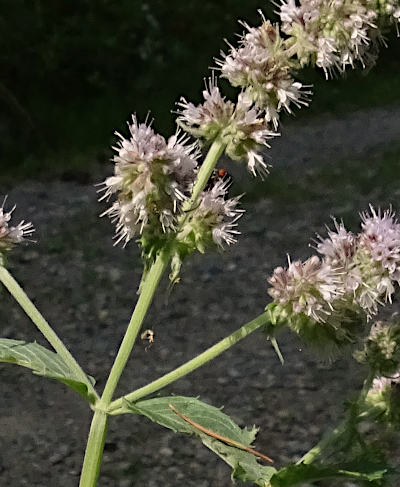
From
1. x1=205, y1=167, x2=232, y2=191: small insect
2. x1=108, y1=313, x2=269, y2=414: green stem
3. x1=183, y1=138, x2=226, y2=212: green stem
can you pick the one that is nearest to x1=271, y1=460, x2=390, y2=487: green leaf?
x1=108, y1=313, x2=269, y2=414: green stem

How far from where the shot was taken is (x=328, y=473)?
4.49 feet

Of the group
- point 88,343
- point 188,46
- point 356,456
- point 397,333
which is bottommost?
point 356,456

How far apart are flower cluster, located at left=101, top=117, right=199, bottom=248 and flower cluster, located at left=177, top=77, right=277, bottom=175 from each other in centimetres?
6

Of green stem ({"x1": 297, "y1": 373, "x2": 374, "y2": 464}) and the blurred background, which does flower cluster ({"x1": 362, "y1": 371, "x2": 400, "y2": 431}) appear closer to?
green stem ({"x1": 297, "y1": 373, "x2": 374, "y2": 464})

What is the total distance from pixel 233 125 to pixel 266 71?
0.10 m

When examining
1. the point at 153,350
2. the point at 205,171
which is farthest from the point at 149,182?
the point at 153,350

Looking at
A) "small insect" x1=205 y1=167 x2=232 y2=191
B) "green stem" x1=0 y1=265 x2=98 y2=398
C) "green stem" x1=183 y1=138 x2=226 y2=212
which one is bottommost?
"green stem" x1=0 y1=265 x2=98 y2=398

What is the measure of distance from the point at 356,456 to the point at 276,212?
20.2 ft

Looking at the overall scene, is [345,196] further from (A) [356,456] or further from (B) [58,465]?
(A) [356,456]

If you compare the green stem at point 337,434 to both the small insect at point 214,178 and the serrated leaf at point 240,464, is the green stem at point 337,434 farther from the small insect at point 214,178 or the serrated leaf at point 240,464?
the small insect at point 214,178

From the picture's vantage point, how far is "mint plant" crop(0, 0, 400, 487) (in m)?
1.33

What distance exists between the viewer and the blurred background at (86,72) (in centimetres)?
864

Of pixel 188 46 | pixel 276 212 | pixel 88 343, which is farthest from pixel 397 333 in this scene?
pixel 188 46

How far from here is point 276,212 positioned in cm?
762
